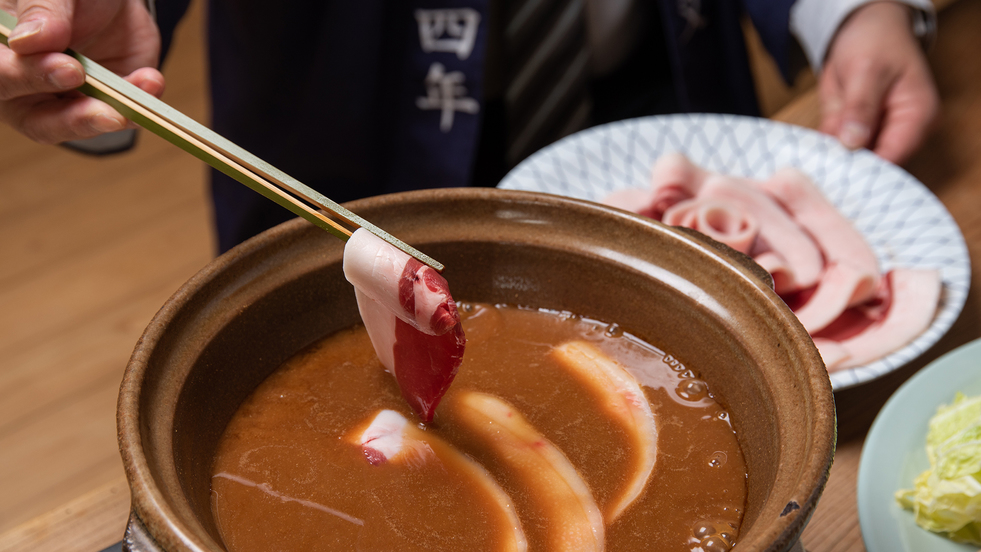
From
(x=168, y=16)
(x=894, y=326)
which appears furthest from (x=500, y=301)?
(x=168, y=16)

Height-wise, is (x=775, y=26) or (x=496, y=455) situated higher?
(x=775, y=26)

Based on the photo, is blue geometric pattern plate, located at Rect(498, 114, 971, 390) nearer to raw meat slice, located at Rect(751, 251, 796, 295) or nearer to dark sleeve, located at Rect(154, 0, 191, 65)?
raw meat slice, located at Rect(751, 251, 796, 295)

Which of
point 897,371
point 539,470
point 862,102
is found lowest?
point 897,371

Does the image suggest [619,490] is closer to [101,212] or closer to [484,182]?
[484,182]

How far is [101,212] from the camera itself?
124 inches

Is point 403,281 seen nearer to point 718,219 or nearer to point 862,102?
point 718,219

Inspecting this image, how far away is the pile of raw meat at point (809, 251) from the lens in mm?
1194

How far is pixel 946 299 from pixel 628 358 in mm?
644

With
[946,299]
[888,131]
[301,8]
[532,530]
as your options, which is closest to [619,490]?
[532,530]

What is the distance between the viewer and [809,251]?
53.7 inches

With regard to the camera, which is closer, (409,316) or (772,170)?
(409,316)

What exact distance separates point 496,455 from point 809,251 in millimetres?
810

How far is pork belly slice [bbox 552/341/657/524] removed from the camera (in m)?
0.80

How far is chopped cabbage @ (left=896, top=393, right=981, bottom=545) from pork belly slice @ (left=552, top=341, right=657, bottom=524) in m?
0.35
